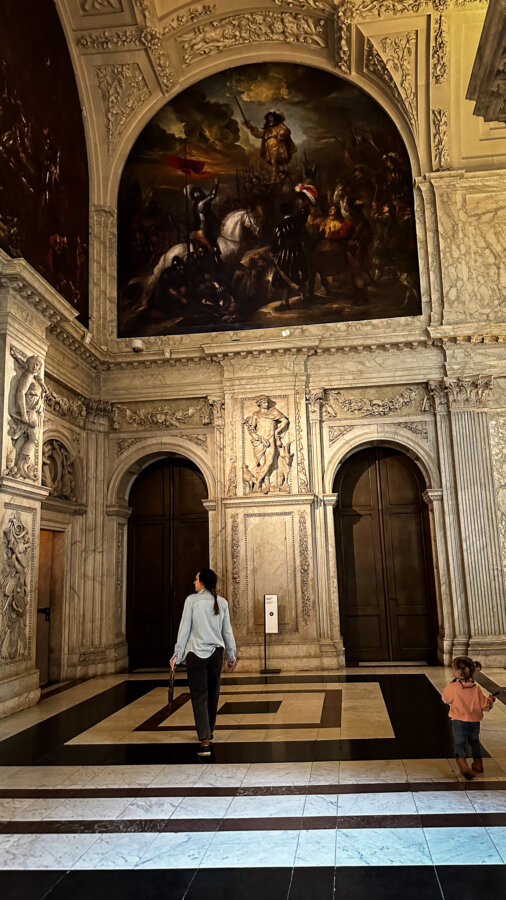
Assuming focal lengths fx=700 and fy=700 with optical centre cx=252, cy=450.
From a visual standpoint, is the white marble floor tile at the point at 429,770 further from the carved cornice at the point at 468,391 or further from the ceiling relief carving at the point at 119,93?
the ceiling relief carving at the point at 119,93

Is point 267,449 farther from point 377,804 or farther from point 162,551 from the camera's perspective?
point 377,804

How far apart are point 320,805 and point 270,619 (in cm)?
695

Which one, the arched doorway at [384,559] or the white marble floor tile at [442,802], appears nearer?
the white marble floor tile at [442,802]

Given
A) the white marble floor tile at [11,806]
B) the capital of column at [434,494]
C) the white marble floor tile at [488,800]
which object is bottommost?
the white marble floor tile at [11,806]

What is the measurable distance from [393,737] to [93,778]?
2964 mm

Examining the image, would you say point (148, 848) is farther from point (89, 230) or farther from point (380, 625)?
point (89, 230)

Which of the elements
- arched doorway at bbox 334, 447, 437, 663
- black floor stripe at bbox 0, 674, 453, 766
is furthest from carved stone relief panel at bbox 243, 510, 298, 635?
black floor stripe at bbox 0, 674, 453, 766

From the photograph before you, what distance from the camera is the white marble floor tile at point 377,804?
491cm

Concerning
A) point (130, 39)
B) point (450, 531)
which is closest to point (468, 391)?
point (450, 531)

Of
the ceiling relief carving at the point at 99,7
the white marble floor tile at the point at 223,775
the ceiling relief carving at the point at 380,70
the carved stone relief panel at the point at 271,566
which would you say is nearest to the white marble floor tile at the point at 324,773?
the white marble floor tile at the point at 223,775

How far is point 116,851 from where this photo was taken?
438 centimetres

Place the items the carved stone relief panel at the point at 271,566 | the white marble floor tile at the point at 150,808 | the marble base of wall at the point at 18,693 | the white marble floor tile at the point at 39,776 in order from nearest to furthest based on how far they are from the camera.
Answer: the white marble floor tile at the point at 150,808, the white marble floor tile at the point at 39,776, the marble base of wall at the point at 18,693, the carved stone relief panel at the point at 271,566

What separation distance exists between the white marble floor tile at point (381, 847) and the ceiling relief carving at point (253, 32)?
14.4 metres

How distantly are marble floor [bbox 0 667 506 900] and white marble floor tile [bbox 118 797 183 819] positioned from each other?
2 cm
